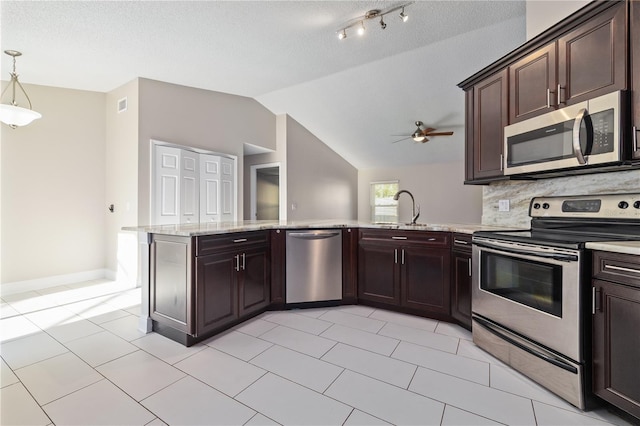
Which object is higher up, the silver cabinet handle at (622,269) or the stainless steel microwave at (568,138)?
the stainless steel microwave at (568,138)

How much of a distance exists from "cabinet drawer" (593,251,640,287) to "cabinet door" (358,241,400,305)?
148cm

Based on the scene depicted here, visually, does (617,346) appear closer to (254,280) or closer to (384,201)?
(254,280)

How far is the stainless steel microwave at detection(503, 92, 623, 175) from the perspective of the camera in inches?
65.9

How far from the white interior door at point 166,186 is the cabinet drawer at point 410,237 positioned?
2.85 meters

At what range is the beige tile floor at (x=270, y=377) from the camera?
145 cm

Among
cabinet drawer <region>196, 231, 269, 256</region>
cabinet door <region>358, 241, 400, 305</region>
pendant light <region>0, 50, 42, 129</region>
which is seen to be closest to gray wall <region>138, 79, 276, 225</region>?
pendant light <region>0, 50, 42, 129</region>

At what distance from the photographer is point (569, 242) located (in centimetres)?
155

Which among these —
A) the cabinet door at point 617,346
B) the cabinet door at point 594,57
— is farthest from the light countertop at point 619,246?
the cabinet door at point 594,57

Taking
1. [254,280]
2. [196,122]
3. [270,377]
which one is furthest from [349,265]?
[196,122]

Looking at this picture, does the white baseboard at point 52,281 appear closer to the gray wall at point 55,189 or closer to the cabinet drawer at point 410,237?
the gray wall at point 55,189

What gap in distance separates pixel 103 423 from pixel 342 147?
21.5 feet

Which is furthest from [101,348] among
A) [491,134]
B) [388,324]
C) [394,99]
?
[394,99]

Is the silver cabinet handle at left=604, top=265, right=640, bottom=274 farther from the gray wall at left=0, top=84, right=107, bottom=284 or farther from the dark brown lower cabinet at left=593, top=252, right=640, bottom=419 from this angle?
the gray wall at left=0, top=84, right=107, bottom=284

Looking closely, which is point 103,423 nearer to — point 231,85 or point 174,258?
point 174,258
